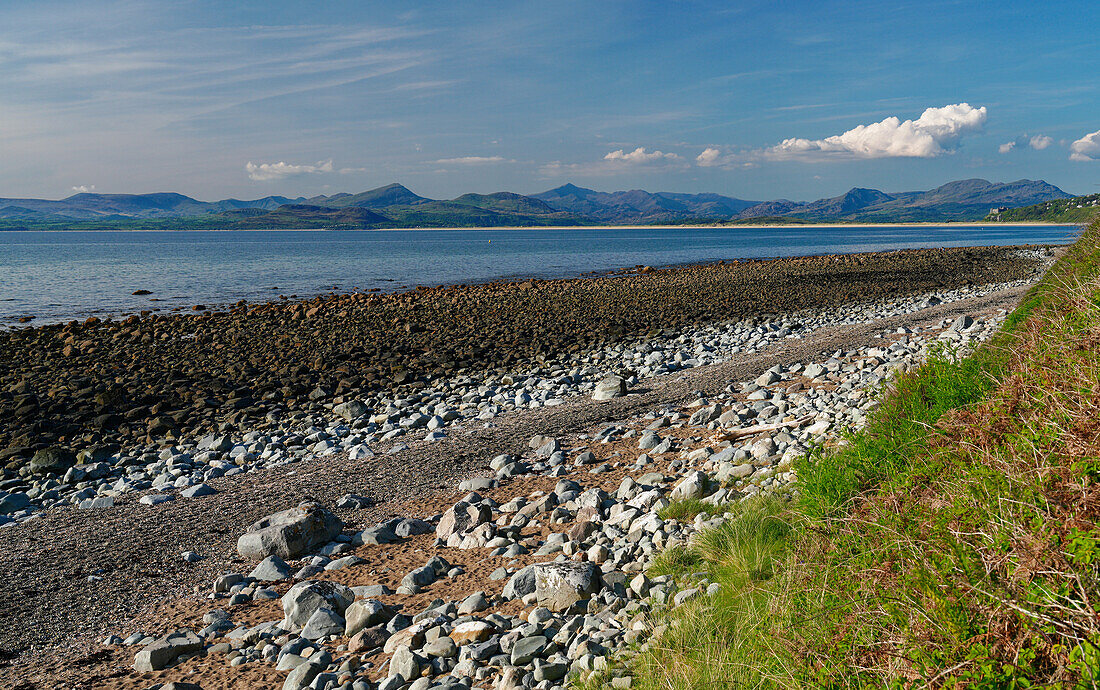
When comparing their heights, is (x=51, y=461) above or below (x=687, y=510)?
below

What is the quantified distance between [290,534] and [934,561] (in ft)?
21.7

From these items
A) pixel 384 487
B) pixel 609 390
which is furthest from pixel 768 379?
pixel 384 487

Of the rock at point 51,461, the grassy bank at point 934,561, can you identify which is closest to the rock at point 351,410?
the rock at point 51,461

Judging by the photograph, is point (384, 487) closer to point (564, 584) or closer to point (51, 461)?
point (564, 584)

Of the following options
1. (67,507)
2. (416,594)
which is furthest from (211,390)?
(416,594)

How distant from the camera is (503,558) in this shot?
266 inches

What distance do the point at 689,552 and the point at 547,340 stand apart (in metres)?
16.8

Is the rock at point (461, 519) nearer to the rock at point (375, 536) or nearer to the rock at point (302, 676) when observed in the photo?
the rock at point (375, 536)

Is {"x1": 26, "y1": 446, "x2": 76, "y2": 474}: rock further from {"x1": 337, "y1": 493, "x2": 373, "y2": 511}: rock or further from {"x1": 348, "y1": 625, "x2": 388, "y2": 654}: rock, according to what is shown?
{"x1": 348, "y1": 625, "x2": 388, "y2": 654}: rock

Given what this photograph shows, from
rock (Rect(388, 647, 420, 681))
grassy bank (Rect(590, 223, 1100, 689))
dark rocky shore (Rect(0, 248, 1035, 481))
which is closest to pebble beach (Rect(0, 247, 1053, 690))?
rock (Rect(388, 647, 420, 681))

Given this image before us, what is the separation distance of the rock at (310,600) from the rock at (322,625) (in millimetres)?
146

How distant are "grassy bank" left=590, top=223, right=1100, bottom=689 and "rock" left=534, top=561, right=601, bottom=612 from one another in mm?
763

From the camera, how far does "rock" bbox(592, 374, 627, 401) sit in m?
13.8

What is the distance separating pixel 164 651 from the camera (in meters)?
5.60
